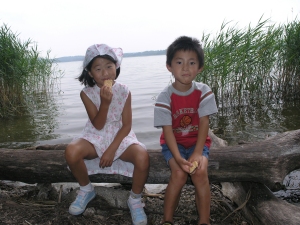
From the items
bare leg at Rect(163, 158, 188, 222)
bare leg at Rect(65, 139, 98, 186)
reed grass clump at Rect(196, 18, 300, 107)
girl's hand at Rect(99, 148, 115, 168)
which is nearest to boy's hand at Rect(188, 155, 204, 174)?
bare leg at Rect(163, 158, 188, 222)

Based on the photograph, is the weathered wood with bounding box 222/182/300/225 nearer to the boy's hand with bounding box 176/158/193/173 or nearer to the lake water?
the boy's hand with bounding box 176/158/193/173

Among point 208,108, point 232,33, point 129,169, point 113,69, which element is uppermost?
point 232,33

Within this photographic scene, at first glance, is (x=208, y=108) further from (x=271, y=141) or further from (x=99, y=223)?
(x=99, y=223)

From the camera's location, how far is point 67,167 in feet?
8.91

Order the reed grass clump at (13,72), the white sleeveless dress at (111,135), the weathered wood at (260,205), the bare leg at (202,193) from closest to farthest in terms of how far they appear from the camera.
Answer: the weathered wood at (260,205)
the bare leg at (202,193)
the white sleeveless dress at (111,135)
the reed grass clump at (13,72)

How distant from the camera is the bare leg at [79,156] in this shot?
2.49 meters

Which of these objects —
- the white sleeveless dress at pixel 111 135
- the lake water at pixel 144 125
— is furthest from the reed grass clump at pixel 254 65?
the white sleeveless dress at pixel 111 135

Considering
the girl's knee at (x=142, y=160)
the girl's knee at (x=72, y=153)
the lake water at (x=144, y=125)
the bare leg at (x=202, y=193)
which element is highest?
the girl's knee at (x=72, y=153)

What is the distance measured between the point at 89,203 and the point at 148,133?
370 centimetres

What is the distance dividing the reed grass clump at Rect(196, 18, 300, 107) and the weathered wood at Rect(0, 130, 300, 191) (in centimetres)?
444

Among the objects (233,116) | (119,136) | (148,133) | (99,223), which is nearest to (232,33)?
(233,116)

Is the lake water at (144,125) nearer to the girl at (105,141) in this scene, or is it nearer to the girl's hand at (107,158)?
the girl at (105,141)

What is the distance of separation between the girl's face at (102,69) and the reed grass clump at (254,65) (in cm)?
452

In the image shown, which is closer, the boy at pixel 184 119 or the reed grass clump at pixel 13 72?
the boy at pixel 184 119
